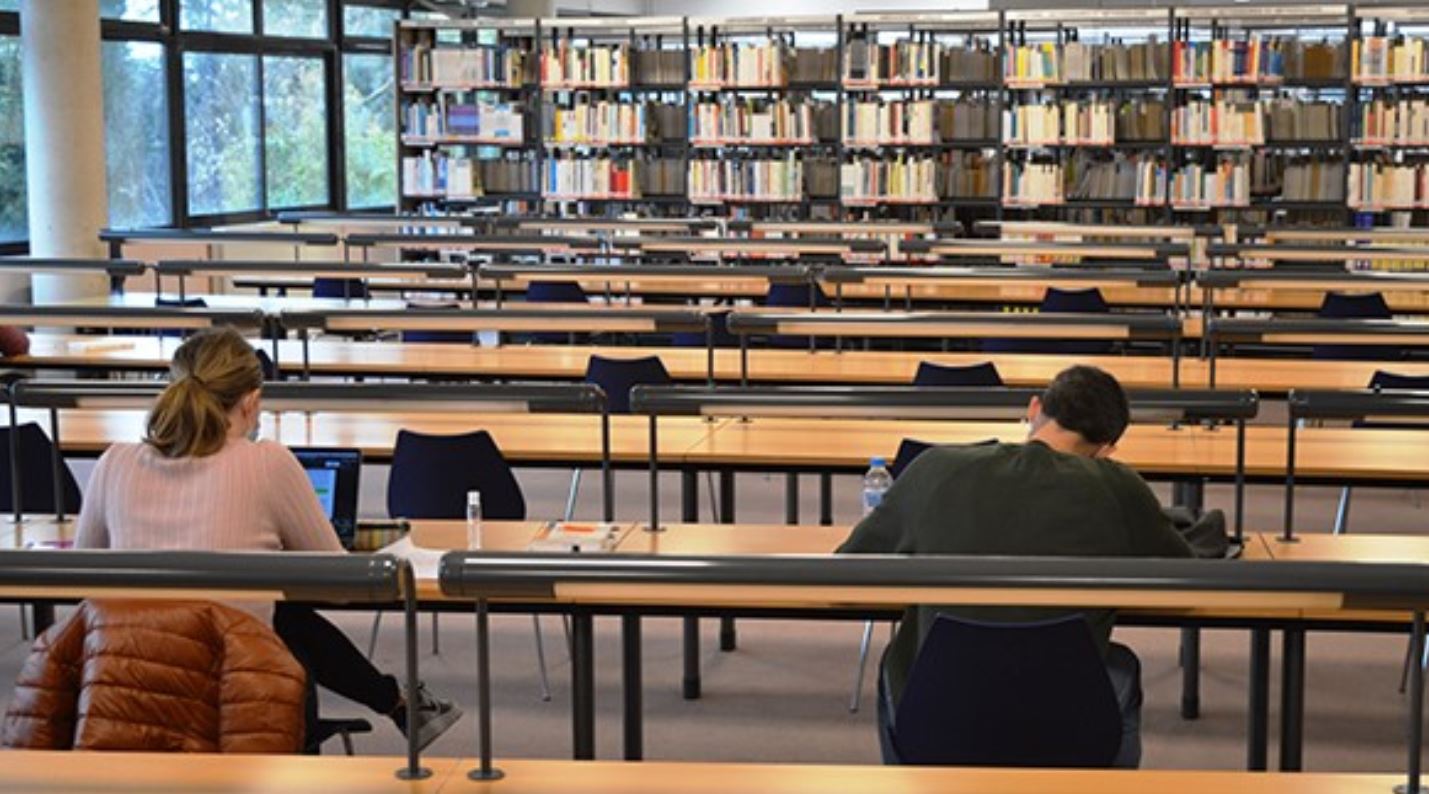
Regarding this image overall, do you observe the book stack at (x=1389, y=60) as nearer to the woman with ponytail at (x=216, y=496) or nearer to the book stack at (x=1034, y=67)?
the book stack at (x=1034, y=67)

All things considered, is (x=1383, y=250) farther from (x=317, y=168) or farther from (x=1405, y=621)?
(x=317, y=168)

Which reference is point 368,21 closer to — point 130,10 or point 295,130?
point 295,130

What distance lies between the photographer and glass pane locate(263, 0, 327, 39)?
14.6m

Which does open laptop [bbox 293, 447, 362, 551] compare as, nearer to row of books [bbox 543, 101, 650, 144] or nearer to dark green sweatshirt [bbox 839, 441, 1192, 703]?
dark green sweatshirt [bbox 839, 441, 1192, 703]

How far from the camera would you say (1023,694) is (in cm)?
271

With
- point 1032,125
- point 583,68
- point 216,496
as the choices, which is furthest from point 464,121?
point 216,496

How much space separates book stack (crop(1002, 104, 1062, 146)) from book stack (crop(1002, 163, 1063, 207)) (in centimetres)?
16

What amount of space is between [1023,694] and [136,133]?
1150cm

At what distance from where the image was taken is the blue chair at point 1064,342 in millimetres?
7723

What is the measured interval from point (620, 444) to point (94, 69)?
743cm

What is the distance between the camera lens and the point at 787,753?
14.8 feet

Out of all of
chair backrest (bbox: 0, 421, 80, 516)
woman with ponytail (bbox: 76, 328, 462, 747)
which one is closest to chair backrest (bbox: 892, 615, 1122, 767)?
woman with ponytail (bbox: 76, 328, 462, 747)

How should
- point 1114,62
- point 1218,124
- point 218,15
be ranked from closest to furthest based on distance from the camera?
point 1218,124 → point 1114,62 → point 218,15

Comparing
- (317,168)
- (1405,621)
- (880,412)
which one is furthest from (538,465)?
(317,168)
